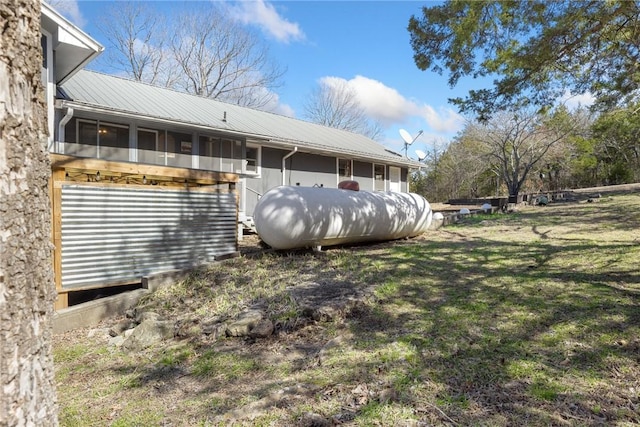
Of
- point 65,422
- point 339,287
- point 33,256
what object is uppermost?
point 33,256

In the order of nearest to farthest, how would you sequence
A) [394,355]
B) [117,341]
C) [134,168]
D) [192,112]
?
[394,355], [117,341], [134,168], [192,112]

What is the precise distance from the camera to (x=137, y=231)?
18.8 ft

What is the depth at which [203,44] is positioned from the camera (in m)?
26.7

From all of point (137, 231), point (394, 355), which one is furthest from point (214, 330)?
point (137, 231)

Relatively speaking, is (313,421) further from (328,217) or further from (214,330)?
(328,217)

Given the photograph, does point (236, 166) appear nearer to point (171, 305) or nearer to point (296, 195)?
point (296, 195)

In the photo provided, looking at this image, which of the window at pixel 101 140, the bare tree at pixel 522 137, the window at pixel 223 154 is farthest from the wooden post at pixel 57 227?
the bare tree at pixel 522 137

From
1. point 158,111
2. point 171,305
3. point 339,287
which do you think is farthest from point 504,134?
point 171,305

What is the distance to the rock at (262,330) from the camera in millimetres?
4129

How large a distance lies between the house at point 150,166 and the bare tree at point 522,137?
6.36m

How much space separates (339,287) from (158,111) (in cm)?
839

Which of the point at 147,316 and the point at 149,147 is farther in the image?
the point at 149,147

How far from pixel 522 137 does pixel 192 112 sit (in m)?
16.9

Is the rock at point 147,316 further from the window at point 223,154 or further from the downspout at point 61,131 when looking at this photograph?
the window at point 223,154
